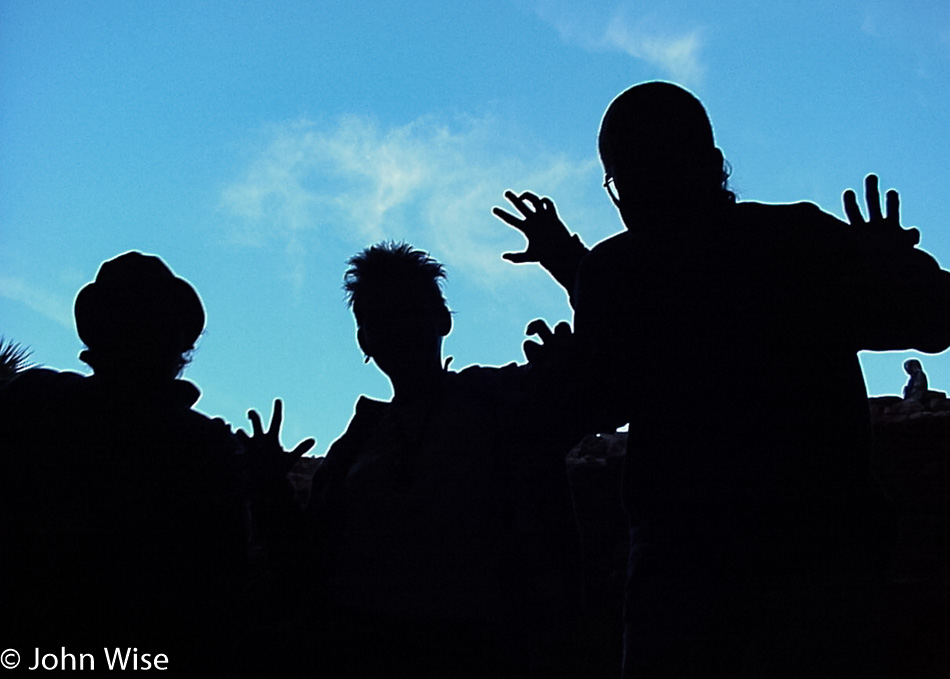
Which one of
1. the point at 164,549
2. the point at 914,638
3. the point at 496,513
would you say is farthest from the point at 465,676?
the point at 914,638

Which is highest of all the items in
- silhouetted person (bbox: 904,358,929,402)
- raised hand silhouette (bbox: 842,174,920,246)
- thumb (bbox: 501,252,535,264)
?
silhouetted person (bbox: 904,358,929,402)

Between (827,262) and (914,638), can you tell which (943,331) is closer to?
(827,262)

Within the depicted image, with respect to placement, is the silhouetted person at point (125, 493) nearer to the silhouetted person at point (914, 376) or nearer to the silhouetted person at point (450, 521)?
the silhouetted person at point (450, 521)

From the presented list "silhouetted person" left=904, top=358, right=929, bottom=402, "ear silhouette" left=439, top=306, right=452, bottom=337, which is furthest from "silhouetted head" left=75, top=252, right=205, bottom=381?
"silhouetted person" left=904, top=358, right=929, bottom=402

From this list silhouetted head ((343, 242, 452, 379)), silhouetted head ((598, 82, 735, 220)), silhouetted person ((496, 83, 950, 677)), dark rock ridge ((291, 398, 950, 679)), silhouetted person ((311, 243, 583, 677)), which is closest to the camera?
silhouetted person ((496, 83, 950, 677))

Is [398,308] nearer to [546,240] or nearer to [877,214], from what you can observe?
[546,240]

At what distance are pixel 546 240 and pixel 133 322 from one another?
1133 millimetres

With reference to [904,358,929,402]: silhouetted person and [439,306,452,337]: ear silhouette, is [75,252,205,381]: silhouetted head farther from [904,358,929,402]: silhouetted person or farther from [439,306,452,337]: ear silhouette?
[904,358,929,402]: silhouetted person

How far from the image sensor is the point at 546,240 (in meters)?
2.20

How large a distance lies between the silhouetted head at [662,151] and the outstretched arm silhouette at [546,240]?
0.22m

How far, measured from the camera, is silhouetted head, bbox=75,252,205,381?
2.31m

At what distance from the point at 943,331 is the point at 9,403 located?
7.17 ft

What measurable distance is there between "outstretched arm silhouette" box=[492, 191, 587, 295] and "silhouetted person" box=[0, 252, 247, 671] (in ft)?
3.16

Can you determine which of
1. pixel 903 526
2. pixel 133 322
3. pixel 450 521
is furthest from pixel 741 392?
pixel 903 526
